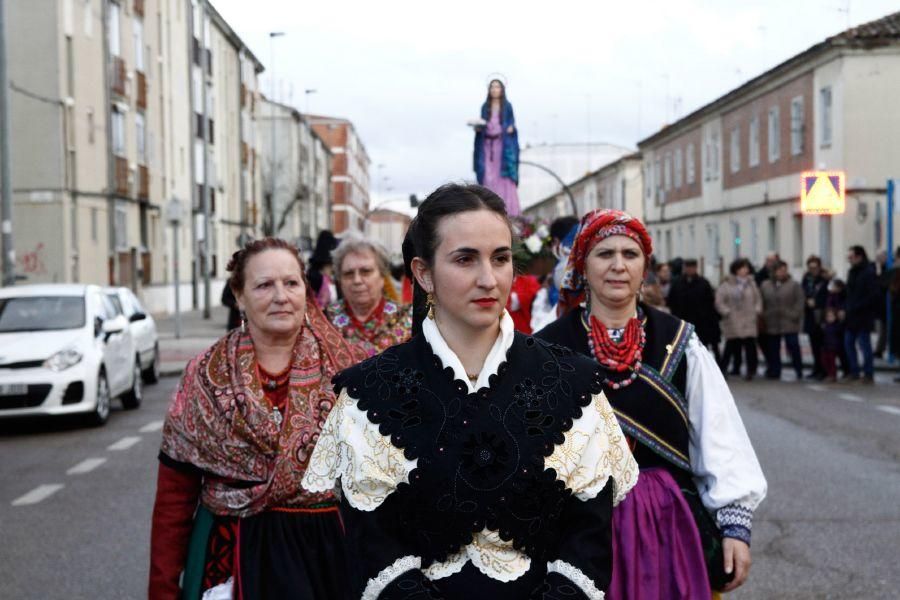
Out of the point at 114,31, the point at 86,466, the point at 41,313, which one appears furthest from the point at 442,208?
the point at 114,31

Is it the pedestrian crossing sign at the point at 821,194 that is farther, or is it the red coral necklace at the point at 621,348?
the pedestrian crossing sign at the point at 821,194

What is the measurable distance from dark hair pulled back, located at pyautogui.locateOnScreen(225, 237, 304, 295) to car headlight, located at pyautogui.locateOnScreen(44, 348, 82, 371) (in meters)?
9.72

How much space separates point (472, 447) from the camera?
282 cm

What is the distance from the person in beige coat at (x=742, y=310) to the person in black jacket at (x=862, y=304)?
1.65m

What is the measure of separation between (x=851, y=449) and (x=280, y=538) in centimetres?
894

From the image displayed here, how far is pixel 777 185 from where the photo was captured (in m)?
40.6

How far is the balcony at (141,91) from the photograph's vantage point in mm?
40469

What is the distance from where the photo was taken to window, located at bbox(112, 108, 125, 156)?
37438 mm

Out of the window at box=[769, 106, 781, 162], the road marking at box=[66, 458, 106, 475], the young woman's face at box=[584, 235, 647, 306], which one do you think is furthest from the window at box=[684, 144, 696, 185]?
the young woman's face at box=[584, 235, 647, 306]

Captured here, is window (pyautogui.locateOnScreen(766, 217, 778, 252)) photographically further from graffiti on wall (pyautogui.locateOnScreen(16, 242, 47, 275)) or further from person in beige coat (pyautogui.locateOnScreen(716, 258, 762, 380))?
graffiti on wall (pyautogui.locateOnScreen(16, 242, 47, 275))

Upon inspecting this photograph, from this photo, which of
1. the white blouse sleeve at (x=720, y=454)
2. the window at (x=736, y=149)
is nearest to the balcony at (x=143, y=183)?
the window at (x=736, y=149)

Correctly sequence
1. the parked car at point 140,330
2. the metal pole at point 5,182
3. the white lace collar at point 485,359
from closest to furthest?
the white lace collar at point 485,359, the parked car at point 140,330, the metal pole at point 5,182

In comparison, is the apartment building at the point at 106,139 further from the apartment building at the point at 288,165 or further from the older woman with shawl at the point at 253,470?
the older woman with shawl at the point at 253,470

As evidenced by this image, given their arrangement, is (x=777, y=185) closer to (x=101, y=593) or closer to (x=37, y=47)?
(x=37, y=47)
